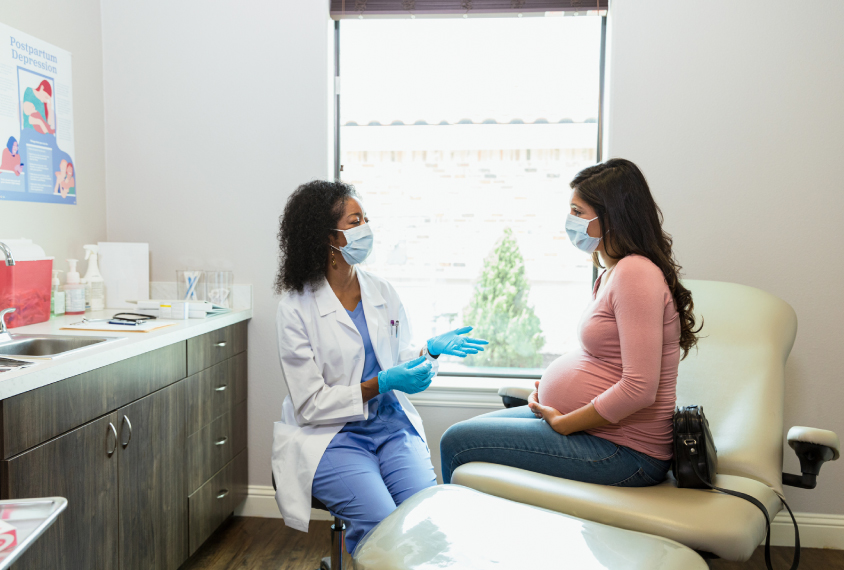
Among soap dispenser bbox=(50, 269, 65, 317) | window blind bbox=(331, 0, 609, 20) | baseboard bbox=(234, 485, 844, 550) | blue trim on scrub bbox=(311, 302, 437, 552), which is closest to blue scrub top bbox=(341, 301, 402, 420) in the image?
blue trim on scrub bbox=(311, 302, 437, 552)

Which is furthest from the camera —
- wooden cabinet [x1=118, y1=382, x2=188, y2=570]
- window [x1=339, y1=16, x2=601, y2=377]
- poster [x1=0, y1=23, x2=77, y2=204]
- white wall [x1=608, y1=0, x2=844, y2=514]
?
window [x1=339, y1=16, x2=601, y2=377]

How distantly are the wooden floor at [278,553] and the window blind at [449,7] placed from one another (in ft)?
6.82

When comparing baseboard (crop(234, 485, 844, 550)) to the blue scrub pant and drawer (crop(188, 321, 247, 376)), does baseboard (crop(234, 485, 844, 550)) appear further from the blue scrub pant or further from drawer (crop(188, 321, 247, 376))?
drawer (crop(188, 321, 247, 376))

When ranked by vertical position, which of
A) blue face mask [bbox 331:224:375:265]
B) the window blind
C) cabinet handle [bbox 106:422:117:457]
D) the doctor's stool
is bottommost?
the doctor's stool

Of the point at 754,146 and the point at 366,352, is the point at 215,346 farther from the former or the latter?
the point at 754,146

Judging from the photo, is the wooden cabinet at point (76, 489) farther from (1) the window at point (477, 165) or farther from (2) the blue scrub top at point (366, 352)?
(1) the window at point (477, 165)

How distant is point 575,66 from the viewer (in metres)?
2.46

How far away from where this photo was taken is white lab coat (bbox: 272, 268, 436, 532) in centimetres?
161

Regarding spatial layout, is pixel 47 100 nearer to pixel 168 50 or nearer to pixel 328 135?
pixel 168 50

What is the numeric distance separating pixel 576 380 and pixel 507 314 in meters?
1.08

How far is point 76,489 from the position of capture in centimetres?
143

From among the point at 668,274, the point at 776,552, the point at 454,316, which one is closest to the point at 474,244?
the point at 454,316

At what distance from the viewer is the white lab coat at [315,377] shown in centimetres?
161

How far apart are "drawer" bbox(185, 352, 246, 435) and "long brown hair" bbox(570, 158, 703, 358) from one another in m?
1.41
